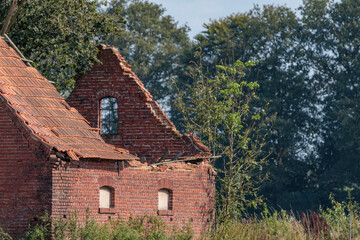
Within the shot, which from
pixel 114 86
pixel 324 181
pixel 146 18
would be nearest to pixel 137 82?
pixel 114 86

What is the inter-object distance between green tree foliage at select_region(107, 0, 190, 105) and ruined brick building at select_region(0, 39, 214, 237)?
26.0 meters

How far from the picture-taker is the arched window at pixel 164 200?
2392cm

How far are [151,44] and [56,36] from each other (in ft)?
93.3

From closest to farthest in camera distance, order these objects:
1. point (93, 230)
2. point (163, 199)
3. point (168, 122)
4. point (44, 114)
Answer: point (93, 230), point (44, 114), point (163, 199), point (168, 122)

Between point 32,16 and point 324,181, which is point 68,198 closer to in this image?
point 32,16

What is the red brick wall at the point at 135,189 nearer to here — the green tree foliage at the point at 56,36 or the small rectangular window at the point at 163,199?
the small rectangular window at the point at 163,199

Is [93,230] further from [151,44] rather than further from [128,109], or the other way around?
[151,44]

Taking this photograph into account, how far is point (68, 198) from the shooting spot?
20406mm

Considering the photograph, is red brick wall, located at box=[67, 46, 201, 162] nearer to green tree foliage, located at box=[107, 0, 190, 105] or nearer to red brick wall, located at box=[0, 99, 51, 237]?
red brick wall, located at box=[0, 99, 51, 237]

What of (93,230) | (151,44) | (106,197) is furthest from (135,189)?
(151,44)

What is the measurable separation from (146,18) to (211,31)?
26.8 ft

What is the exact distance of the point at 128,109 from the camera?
27.2 meters

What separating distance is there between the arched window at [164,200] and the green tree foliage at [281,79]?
23419mm

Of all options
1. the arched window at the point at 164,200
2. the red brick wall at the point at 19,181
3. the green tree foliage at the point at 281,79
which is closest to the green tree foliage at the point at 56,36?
the arched window at the point at 164,200
